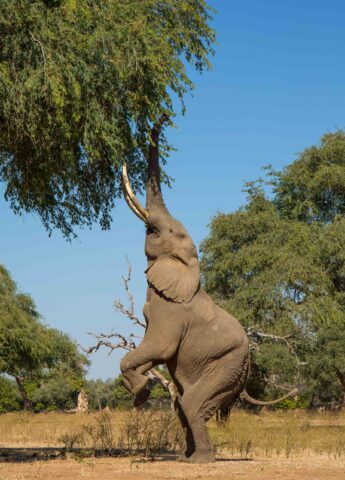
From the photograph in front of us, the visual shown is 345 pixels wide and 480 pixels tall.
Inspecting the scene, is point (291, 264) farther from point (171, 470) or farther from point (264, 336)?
point (171, 470)

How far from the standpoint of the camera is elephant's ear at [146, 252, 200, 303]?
11734 millimetres

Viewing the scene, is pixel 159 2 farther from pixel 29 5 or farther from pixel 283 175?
pixel 283 175

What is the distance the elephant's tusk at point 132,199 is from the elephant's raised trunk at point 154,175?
0.12 meters

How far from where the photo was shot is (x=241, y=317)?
2720 centimetres

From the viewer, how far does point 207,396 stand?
11.7 metres

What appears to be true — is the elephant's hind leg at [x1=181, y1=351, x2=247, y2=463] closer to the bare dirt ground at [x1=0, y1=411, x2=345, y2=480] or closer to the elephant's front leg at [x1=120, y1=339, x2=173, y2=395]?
the bare dirt ground at [x1=0, y1=411, x2=345, y2=480]

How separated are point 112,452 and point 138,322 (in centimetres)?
1147

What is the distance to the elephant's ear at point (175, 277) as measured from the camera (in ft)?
38.5

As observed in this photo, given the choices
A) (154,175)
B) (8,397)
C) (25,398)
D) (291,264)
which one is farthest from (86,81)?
(8,397)

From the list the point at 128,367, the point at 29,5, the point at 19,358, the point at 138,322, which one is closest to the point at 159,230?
the point at 128,367

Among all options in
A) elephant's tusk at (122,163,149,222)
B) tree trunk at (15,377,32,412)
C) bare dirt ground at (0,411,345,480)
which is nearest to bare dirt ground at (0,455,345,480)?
bare dirt ground at (0,411,345,480)

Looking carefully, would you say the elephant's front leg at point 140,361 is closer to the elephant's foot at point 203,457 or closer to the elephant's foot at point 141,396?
the elephant's foot at point 141,396

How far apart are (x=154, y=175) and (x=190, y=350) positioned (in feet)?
9.41

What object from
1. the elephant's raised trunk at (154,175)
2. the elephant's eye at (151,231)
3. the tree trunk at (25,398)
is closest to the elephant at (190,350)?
the elephant's eye at (151,231)
